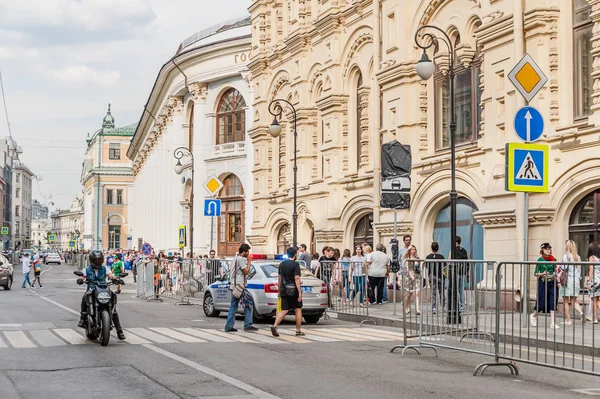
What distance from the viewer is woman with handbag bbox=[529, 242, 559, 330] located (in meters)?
10.6

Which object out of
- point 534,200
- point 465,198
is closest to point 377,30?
point 465,198

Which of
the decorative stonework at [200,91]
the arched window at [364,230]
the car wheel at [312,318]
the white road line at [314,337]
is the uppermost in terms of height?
the decorative stonework at [200,91]

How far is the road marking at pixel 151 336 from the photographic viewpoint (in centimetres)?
1544

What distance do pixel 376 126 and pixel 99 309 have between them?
16.9 meters

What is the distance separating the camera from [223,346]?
14.7 meters

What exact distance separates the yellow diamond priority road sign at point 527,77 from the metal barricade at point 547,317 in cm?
525

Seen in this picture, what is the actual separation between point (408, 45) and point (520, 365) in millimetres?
16950

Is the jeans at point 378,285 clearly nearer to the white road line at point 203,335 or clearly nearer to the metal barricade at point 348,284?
the metal barricade at point 348,284

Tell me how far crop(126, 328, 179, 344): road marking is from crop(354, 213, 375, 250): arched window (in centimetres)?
1466

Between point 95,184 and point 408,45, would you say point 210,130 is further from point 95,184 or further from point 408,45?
point 95,184

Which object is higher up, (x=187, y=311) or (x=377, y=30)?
(x=377, y=30)

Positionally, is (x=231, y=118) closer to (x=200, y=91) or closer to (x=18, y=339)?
(x=200, y=91)

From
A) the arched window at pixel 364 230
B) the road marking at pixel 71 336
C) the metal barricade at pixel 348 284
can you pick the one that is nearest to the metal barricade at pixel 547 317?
the road marking at pixel 71 336

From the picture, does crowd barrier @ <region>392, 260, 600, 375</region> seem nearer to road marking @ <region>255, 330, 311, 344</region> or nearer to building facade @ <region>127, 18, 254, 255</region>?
road marking @ <region>255, 330, 311, 344</region>
